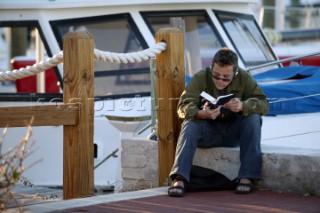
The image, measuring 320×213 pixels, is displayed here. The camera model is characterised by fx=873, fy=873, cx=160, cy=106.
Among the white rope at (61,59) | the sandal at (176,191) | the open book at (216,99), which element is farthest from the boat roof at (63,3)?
the sandal at (176,191)

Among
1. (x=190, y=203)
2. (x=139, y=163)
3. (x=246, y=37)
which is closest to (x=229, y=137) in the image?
(x=190, y=203)

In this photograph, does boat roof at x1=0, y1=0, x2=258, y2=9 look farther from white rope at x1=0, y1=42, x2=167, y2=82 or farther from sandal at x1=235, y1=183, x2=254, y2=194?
sandal at x1=235, y1=183, x2=254, y2=194

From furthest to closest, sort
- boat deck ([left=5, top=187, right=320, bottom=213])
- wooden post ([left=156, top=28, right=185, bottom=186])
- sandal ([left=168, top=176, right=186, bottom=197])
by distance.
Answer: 1. wooden post ([left=156, top=28, right=185, bottom=186])
2. sandal ([left=168, top=176, right=186, bottom=197])
3. boat deck ([left=5, top=187, right=320, bottom=213])

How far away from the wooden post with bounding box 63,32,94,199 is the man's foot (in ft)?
4.33

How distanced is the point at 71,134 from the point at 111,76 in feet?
12.4

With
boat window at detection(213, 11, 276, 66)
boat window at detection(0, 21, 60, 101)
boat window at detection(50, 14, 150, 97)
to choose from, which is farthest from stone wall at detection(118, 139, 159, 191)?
boat window at detection(213, 11, 276, 66)

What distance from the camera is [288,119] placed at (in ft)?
31.5

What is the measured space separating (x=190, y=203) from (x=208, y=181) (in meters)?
0.59

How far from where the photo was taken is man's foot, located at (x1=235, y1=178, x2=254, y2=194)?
7.05 meters

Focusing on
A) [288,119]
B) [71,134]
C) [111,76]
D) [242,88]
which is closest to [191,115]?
[242,88]

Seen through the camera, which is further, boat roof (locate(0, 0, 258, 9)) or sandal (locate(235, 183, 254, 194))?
boat roof (locate(0, 0, 258, 9))

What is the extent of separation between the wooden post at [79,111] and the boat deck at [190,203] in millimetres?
566

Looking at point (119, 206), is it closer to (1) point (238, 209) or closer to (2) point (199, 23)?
(1) point (238, 209)

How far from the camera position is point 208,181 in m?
7.23
